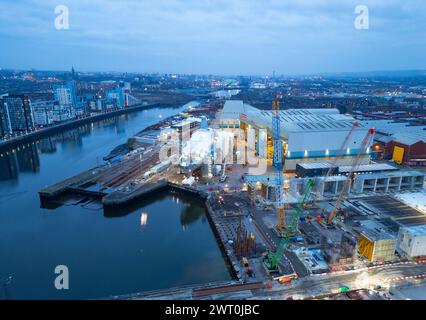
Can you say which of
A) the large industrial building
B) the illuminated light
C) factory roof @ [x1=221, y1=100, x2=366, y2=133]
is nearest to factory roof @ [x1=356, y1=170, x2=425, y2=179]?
the large industrial building

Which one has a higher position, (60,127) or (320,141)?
(320,141)

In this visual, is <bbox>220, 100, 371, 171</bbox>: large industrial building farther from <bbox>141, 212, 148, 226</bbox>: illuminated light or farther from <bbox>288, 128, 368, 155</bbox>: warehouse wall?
<bbox>141, 212, 148, 226</bbox>: illuminated light

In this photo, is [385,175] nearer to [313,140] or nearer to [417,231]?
[313,140]

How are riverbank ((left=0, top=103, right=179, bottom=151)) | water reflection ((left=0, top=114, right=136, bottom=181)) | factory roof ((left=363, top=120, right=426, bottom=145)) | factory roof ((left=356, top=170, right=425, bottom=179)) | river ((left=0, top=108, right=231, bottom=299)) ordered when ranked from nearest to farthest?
1. river ((left=0, top=108, right=231, bottom=299))
2. factory roof ((left=356, top=170, right=425, bottom=179))
3. factory roof ((left=363, top=120, right=426, bottom=145))
4. water reflection ((left=0, top=114, right=136, bottom=181))
5. riverbank ((left=0, top=103, right=179, bottom=151))

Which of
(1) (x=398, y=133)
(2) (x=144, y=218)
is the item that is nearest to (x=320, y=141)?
(1) (x=398, y=133)

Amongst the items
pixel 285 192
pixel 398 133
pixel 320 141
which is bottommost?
pixel 285 192

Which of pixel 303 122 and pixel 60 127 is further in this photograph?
pixel 60 127
